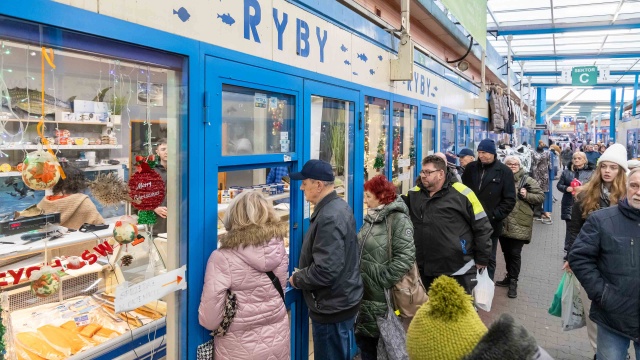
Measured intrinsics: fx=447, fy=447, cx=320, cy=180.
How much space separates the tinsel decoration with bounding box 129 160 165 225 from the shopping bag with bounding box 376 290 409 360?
5.42ft

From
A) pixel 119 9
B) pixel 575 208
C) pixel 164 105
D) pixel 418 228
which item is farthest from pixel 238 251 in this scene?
pixel 575 208

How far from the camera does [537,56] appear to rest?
1447 cm

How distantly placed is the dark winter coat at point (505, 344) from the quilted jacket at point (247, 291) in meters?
1.53

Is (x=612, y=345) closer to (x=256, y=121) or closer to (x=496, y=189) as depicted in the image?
(x=496, y=189)

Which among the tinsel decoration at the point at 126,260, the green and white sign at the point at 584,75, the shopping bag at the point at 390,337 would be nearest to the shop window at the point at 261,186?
the tinsel decoration at the point at 126,260

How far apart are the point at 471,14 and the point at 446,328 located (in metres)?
5.49

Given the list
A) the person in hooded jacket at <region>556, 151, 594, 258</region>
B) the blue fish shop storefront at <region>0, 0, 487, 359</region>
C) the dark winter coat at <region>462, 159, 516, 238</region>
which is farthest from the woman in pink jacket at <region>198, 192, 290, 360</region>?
the person in hooded jacket at <region>556, 151, 594, 258</region>

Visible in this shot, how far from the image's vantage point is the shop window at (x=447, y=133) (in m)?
7.07

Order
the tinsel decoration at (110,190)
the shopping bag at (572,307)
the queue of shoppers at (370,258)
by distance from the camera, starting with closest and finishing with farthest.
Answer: the tinsel decoration at (110,190)
the queue of shoppers at (370,258)
the shopping bag at (572,307)

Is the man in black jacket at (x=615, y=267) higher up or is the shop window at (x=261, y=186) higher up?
the shop window at (x=261, y=186)

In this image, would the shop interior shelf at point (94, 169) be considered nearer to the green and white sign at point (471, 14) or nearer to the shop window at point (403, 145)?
the shop window at point (403, 145)

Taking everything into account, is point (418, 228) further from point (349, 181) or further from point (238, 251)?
point (238, 251)

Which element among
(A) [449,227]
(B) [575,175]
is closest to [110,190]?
(A) [449,227]

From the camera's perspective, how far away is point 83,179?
2.10 meters
